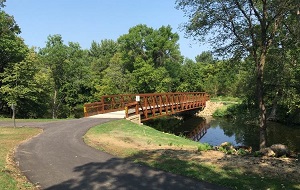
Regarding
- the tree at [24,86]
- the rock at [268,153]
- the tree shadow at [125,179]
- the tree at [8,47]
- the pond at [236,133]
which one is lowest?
the pond at [236,133]

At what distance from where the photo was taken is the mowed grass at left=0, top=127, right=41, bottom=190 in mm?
7105

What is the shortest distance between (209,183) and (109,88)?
117 feet

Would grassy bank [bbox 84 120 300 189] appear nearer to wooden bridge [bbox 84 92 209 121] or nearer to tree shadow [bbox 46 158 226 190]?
tree shadow [bbox 46 158 226 190]

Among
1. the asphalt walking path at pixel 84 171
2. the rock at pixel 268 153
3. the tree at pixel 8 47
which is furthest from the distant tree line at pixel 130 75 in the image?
the asphalt walking path at pixel 84 171

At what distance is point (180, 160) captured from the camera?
31.5 feet

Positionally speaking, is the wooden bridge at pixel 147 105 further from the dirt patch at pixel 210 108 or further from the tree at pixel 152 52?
the tree at pixel 152 52

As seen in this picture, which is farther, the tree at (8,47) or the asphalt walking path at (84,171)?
the tree at (8,47)

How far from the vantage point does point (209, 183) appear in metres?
7.33

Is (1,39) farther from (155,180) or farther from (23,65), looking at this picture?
(155,180)

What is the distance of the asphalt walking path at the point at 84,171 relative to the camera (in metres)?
7.25

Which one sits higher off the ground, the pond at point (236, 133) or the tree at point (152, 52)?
the tree at point (152, 52)

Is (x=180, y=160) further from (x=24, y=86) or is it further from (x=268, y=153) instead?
(x=24, y=86)

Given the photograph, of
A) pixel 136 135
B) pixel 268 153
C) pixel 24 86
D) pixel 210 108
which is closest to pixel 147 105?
pixel 136 135

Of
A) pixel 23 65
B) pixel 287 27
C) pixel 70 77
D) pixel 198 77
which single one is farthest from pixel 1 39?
pixel 198 77
